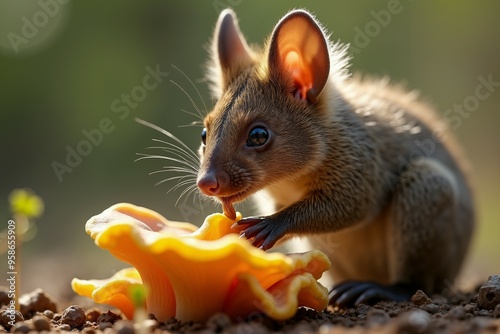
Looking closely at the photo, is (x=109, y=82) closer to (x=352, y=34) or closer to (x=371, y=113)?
(x=352, y=34)

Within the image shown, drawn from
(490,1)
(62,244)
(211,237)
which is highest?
(490,1)

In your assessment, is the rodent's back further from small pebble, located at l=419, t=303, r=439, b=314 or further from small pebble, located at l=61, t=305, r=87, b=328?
small pebble, located at l=61, t=305, r=87, b=328

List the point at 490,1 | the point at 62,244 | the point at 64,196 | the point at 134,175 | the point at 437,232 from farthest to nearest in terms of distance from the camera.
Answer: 1. the point at 490,1
2. the point at 134,175
3. the point at 64,196
4. the point at 62,244
5. the point at 437,232

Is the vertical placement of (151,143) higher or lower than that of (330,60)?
lower

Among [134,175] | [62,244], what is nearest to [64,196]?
[134,175]

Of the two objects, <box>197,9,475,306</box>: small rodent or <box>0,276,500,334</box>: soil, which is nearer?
<box>0,276,500,334</box>: soil

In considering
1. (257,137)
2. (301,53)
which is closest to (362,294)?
(257,137)

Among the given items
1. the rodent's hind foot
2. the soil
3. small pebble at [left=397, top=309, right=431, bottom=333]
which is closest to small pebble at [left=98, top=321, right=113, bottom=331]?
the soil
